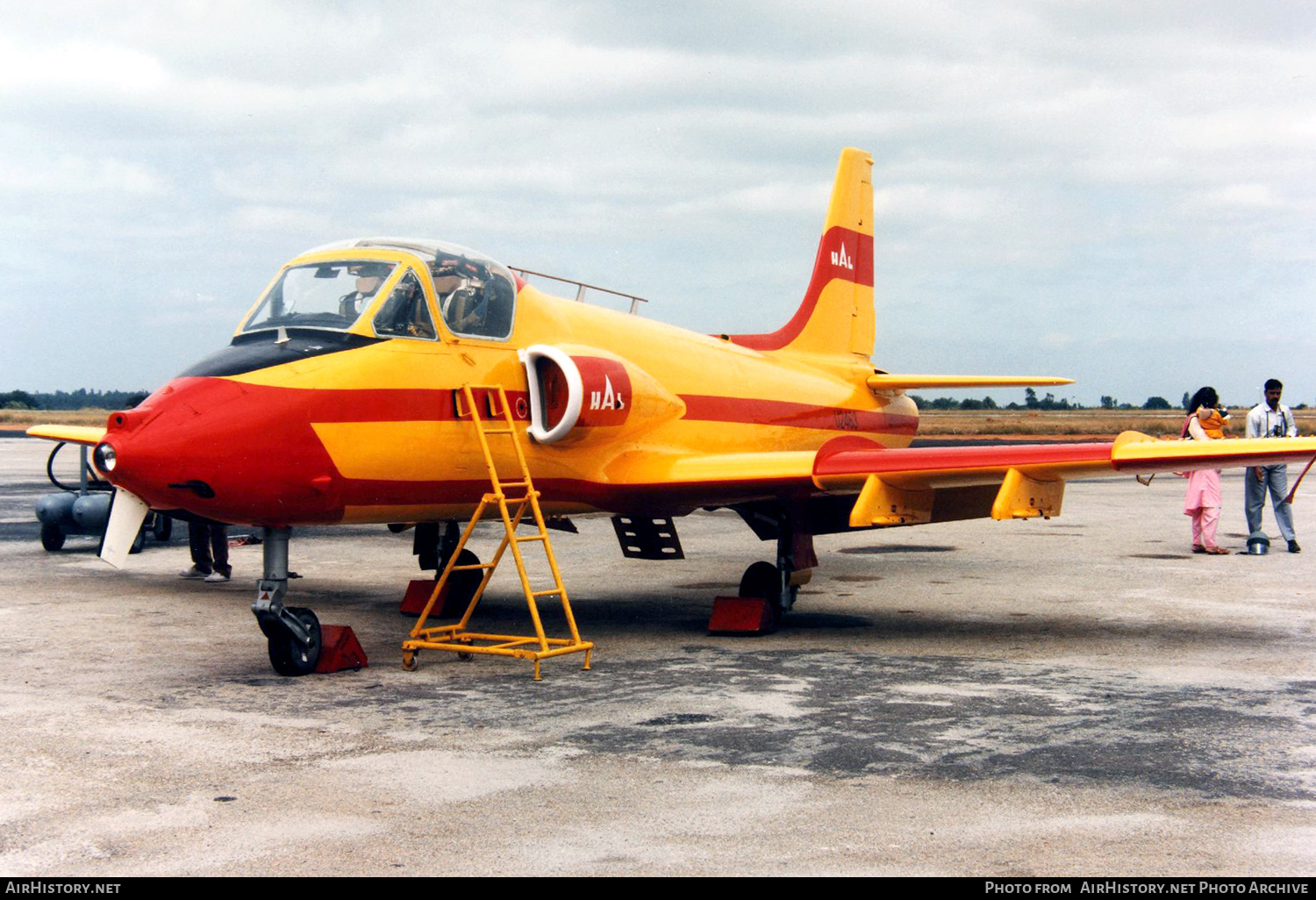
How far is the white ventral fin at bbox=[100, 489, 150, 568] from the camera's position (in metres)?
8.54

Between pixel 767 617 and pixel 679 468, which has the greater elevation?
pixel 679 468

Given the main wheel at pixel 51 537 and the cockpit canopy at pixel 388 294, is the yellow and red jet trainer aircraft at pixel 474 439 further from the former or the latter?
the main wheel at pixel 51 537

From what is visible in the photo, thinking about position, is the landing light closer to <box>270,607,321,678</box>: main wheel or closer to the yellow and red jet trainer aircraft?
the yellow and red jet trainer aircraft

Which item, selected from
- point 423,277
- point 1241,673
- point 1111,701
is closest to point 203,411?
point 423,277

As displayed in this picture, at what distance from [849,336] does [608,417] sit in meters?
6.37

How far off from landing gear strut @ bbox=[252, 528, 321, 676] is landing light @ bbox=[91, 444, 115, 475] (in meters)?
1.08

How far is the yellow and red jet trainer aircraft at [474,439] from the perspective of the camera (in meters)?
7.89

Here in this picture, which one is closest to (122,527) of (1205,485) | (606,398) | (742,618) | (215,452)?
(215,452)

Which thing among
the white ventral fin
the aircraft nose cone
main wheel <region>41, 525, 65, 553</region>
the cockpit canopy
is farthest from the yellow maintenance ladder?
main wheel <region>41, 525, 65, 553</region>

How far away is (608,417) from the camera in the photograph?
986cm

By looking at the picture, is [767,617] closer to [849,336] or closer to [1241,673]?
[1241,673]

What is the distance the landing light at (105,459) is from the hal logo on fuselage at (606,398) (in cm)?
350

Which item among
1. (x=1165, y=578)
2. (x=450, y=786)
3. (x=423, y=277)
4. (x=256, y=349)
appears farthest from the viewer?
(x=1165, y=578)

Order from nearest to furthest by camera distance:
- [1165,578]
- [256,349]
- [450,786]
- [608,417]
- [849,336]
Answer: [450,786], [256,349], [608,417], [1165,578], [849,336]
